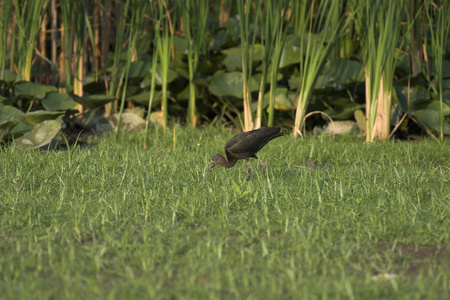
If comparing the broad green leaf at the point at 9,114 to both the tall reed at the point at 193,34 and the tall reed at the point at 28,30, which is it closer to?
the tall reed at the point at 28,30

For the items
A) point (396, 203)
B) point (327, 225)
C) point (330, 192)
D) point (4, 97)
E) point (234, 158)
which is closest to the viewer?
point (327, 225)

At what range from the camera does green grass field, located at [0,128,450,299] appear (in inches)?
104

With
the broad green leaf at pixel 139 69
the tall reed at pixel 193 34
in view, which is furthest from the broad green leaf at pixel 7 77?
the tall reed at pixel 193 34

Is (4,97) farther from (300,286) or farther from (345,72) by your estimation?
(300,286)

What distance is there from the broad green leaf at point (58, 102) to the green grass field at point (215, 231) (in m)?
1.49

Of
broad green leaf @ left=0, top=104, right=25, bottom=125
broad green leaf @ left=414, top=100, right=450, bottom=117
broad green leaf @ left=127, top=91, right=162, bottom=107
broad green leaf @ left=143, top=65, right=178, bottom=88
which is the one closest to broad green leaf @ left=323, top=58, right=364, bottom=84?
broad green leaf @ left=414, top=100, right=450, bottom=117

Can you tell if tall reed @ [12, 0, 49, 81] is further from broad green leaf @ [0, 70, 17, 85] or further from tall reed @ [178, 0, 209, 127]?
tall reed @ [178, 0, 209, 127]

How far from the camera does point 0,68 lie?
6.86 m

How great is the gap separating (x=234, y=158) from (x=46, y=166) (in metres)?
1.30

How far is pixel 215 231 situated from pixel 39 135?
2.92 m

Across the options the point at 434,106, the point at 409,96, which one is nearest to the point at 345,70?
the point at 409,96

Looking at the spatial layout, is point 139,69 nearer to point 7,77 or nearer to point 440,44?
point 7,77

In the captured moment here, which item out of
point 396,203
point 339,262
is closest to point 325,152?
point 396,203

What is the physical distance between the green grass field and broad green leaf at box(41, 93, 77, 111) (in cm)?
149
